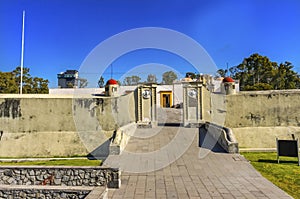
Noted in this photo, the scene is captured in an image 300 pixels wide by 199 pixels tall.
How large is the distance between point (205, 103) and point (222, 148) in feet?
14.0

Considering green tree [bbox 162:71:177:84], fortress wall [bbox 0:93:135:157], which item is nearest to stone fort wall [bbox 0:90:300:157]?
fortress wall [bbox 0:93:135:157]

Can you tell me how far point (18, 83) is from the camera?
24312mm

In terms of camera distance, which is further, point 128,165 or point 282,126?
point 282,126

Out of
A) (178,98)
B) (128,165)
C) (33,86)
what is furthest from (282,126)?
(33,86)

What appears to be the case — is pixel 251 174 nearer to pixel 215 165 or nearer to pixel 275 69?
pixel 215 165

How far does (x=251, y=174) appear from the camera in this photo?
568 centimetres

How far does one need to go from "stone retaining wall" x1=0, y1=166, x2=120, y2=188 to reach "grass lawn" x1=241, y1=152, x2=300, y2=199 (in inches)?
155

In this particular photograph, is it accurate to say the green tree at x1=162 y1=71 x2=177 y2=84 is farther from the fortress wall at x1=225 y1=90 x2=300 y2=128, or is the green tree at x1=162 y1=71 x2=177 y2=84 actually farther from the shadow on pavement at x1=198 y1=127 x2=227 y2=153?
the shadow on pavement at x1=198 y1=127 x2=227 y2=153

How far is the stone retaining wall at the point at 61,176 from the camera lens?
194 inches

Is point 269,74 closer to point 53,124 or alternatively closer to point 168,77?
point 168,77

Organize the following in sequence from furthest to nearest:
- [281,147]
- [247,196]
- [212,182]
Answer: [281,147]
[212,182]
[247,196]

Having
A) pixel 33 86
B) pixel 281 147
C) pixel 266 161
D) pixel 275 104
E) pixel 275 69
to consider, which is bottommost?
pixel 266 161

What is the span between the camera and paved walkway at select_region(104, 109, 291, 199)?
453cm

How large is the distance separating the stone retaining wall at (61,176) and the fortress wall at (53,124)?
6079 mm
